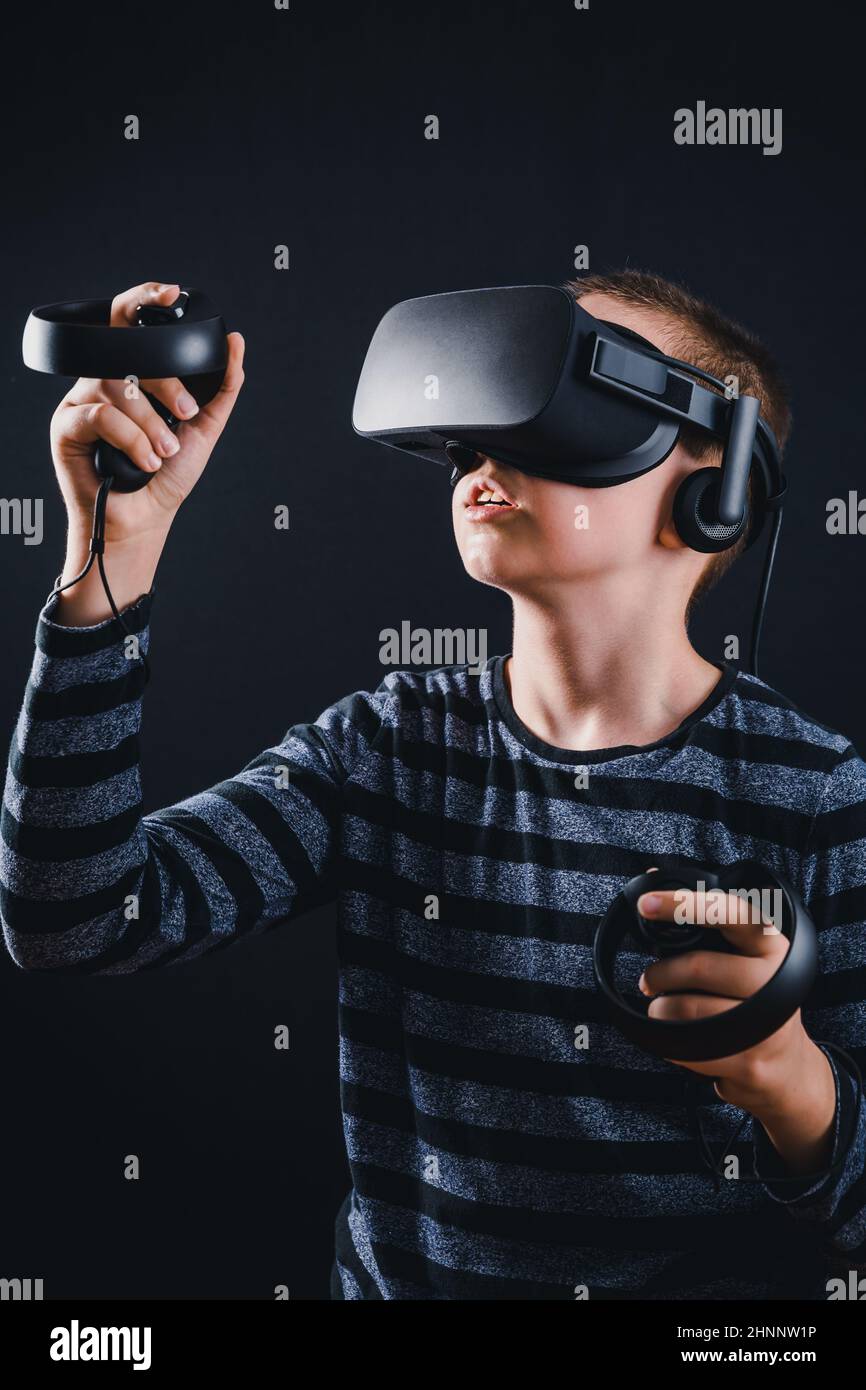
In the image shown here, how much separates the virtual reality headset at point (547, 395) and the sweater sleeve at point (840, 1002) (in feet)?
0.72

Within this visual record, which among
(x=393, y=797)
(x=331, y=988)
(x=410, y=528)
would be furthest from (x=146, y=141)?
(x=331, y=988)

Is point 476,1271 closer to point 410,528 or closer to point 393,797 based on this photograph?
point 393,797

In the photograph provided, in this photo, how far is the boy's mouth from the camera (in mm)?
910

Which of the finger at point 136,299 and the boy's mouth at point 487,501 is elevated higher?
the finger at point 136,299

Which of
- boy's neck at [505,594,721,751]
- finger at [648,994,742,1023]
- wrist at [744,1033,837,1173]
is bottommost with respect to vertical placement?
wrist at [744,1033,837,1173]

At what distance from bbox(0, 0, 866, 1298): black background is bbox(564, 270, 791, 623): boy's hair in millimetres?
434

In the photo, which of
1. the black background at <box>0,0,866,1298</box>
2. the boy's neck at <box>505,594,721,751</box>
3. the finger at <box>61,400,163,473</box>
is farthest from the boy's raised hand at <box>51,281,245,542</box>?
the black background at <box>0,0,866,1298</box>

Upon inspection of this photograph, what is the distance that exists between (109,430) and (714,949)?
487 millimetres

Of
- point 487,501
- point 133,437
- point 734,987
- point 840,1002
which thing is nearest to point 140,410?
point 133,437

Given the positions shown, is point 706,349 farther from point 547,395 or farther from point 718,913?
point 718,913

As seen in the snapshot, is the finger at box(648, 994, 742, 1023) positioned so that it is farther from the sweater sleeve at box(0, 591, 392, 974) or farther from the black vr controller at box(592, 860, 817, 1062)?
the sweater sleeve at box(0, 591, 392, 974)

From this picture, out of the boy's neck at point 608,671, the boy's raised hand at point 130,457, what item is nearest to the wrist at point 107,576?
the boy's raised hand at point 130,457

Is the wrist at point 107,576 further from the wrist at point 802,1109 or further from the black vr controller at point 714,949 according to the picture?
the wrist at point 802,1109

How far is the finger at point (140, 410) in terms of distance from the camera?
81cm
